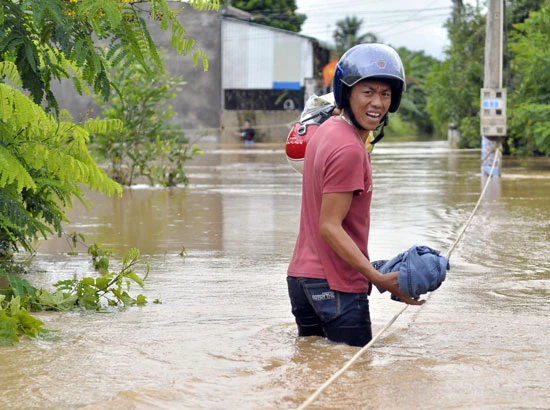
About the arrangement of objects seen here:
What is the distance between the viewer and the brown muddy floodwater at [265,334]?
489cm

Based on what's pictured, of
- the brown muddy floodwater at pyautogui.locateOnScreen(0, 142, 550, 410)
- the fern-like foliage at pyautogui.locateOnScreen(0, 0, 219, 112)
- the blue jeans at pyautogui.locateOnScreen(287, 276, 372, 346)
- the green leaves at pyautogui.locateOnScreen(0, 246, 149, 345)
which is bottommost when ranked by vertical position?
the brown muddy floodwater at pyautogui.locateOnScreen(0, 142, 550, 410)

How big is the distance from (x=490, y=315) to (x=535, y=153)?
24.9 meters

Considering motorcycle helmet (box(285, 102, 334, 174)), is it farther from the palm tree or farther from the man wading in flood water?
the palm tree

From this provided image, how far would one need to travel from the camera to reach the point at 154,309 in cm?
719

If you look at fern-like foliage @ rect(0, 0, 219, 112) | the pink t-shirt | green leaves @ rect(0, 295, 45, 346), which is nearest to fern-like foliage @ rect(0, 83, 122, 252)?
fern-like foliage @ rect(0, 0, 219, 112)

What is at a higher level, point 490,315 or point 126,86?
point 126,86

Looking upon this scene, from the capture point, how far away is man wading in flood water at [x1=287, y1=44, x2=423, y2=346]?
5223 mm

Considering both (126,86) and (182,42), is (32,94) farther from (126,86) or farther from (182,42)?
(126,86)

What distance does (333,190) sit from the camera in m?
5.21

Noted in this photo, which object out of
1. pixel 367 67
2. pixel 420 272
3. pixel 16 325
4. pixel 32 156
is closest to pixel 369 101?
pixel 367 67

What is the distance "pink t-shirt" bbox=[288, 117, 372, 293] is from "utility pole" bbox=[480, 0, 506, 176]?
16.0 m

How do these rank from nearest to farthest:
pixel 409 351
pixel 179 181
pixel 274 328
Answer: pixel 409 351 → pixel 274 328 → pixel 179 181

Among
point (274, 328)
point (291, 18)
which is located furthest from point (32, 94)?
point (291, 18)

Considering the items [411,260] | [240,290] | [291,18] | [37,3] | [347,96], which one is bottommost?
[240,290]
